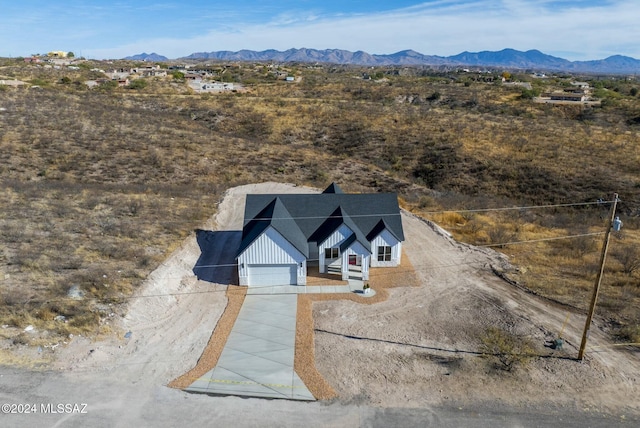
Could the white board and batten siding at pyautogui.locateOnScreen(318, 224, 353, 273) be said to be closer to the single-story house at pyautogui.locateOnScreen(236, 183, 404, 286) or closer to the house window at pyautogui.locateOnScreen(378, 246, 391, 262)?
the single-story house at pyautogui.locateOnScreen(236, 183, 404, 286)

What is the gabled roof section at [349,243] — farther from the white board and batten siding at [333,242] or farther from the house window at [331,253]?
the house window at [331,253]

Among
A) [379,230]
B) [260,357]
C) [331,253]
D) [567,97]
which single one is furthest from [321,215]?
[567,97]

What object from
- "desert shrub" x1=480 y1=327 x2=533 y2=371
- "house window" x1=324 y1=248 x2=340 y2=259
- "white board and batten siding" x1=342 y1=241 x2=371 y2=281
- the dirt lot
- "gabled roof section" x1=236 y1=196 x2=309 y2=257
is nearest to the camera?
the dirt lot

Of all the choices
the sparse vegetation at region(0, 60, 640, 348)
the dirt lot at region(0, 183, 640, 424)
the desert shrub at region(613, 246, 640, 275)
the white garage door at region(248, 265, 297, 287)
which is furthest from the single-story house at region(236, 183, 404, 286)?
the desert shrub at region(613, 246, 640, 275)

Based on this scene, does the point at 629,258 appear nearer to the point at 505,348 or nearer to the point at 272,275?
the point at 505,348

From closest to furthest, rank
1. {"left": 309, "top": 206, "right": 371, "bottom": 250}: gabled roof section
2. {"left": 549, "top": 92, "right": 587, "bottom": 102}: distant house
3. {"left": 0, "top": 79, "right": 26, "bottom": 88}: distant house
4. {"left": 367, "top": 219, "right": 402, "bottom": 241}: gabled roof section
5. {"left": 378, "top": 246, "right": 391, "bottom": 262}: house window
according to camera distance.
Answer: {"left": 309, "top": 206, "right": 371, "bottom": 250}: gabled roof section < {"left": 367, "top": 219, "right": 402, "bottom": 241}: gabled roof section < {"left": 378, "top": 246, "right": 391, "bottom": 262}: house window < {"left": 0, "top": 79, "right": 26, "bottom": 88}: distant house < {"left": 549, "top": 92, "right": 587, "bottom": 102}: distant house

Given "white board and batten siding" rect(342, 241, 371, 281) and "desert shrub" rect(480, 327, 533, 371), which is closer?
"desert shrub" rect(480, 327, 533, 371)
